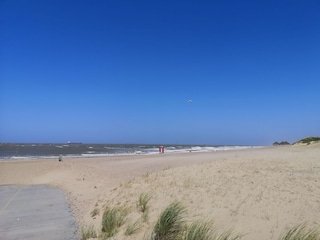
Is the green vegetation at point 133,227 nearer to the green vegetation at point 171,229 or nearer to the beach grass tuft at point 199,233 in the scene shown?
the green vegetation at point 171,229

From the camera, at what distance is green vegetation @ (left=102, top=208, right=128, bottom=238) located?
8.05 metres

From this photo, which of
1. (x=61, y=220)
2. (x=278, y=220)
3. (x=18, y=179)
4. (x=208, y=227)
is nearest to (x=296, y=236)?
(x=278, y=220)

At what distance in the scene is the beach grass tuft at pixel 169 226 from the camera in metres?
6.82

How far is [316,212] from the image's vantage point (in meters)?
6.97

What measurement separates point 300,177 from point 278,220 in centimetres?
427

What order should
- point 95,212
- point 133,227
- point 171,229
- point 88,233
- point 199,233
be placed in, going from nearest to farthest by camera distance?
point 199,233, point 171,229, point 133,227, point 88,233, point 95,212

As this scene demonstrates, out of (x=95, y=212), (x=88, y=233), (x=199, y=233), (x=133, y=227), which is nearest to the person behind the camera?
(x=199, y=233)

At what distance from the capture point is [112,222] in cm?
843

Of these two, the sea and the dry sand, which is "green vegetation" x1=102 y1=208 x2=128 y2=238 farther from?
the sea

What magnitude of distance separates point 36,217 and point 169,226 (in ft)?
17.7

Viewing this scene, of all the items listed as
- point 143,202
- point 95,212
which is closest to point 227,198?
point 143,202

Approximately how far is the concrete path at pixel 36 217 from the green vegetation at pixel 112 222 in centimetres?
83

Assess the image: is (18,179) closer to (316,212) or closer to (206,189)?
(206,189)

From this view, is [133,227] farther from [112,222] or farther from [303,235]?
[303,235]
